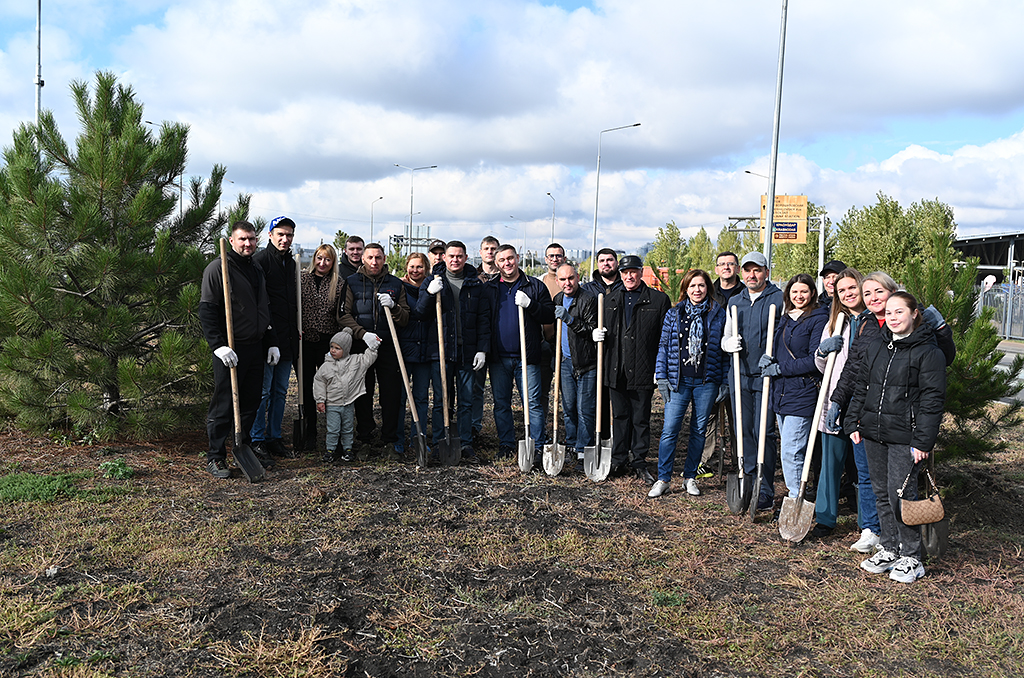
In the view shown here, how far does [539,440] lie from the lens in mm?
6461

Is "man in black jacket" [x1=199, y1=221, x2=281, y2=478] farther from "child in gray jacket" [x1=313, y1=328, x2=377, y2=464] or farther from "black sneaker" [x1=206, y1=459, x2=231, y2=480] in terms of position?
"child in gray jacket" [x1=313, y1=328, x2=377, y2=464]

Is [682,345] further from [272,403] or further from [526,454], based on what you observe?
[272,403]

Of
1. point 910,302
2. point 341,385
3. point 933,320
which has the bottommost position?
point 341,385

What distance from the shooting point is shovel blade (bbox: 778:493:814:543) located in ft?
15.2

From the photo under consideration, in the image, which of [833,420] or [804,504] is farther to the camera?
[804,504]

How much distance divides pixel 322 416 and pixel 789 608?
5.67 meters

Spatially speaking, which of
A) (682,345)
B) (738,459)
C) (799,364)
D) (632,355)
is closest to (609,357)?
(632,355)

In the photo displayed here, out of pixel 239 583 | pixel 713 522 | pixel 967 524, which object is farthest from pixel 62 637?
pixel 967 524

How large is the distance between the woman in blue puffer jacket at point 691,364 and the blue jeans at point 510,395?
1.23 metres

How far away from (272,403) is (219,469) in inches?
32.8

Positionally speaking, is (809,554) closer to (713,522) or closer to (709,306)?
(713,522)

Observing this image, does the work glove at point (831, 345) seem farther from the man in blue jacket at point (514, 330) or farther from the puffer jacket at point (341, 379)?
the puffer jacket at point (341, 379)

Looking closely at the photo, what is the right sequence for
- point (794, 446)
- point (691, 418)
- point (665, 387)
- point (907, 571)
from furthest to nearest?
point (665, 387) → point (691, 418) → point (794, 446) → point (907, 571)

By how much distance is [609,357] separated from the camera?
6062mm
